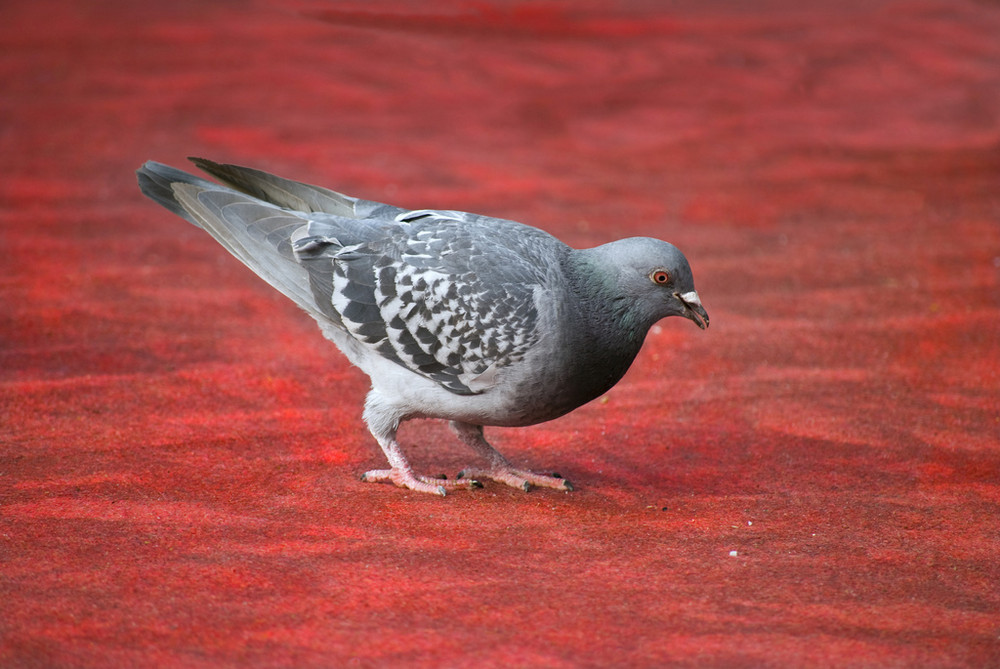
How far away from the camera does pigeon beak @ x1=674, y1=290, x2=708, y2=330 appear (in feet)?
15.2

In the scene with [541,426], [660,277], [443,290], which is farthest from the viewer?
[541,426]

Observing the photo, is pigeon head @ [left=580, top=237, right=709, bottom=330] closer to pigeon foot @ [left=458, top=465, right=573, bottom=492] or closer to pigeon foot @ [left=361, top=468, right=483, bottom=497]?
pigeon foot @ [left=458, top=465, right=573, bottom=492]

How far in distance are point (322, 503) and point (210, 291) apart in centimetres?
350

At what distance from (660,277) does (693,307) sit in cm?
23

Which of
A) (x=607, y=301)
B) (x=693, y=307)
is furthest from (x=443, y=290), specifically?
(x=693, y=307)

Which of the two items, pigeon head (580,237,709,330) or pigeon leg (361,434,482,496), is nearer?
pigeon head (580,237,709,330)

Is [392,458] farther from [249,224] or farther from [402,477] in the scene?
[249,224]

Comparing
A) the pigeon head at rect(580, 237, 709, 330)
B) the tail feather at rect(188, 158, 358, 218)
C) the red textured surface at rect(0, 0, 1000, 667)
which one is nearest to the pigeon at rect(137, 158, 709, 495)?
the pigeon head at rect(580, 237, 709, 330)

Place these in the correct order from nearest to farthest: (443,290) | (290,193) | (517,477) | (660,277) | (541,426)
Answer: (660,277), (443,290), (517,477), (290,193), (541,426)

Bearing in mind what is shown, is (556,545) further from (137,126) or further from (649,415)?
(137,126)

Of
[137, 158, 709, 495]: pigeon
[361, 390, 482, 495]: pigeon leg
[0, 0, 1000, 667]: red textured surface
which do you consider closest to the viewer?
[0, 0, 1000, 667]: red textured surface

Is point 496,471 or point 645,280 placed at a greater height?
point 645,280

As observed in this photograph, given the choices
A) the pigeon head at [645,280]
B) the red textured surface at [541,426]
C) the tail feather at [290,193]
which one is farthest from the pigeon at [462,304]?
the red textured surface at [541,426]

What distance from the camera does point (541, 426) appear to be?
19.8 ft
